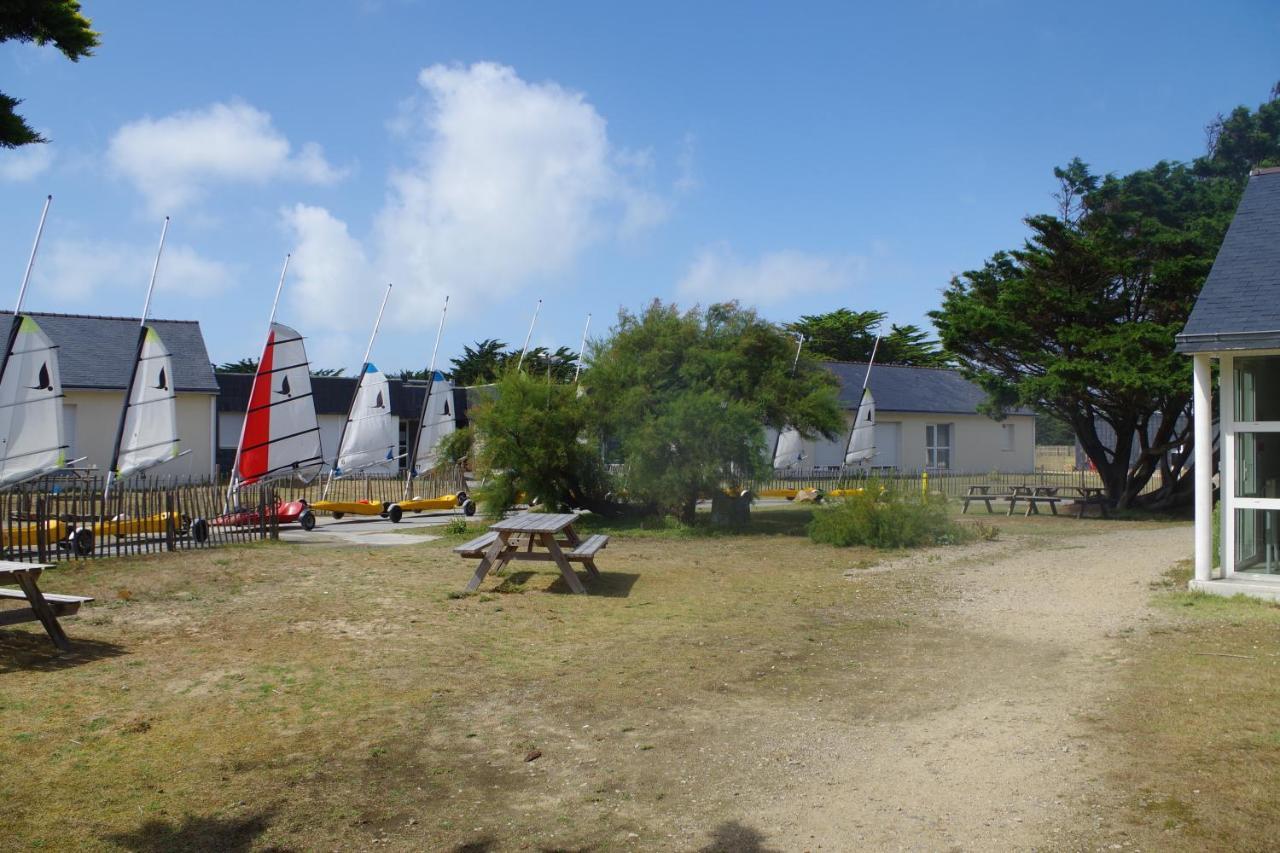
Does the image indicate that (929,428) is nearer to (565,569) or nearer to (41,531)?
(565,569)

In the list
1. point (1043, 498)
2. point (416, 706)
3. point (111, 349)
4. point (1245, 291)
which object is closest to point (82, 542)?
point (416, 706)

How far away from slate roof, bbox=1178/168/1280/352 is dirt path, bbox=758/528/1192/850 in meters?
3.09

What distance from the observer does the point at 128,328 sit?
Result: 1346 inches

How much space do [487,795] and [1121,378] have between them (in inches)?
757

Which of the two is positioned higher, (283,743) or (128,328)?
(128,328)

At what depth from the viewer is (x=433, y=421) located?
30.0m

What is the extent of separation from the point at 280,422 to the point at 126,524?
6390 millimetres

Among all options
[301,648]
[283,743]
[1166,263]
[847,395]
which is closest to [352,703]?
[283,743]

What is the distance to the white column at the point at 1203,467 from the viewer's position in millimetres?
11562

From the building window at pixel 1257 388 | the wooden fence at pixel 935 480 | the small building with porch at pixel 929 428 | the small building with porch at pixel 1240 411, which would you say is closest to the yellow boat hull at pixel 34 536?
the small building with porch at pixel 1240 411

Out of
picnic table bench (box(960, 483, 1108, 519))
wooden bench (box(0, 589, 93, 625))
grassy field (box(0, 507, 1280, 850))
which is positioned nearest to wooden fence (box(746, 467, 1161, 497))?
picnic table bench (box(960, 483, 1108, 519))

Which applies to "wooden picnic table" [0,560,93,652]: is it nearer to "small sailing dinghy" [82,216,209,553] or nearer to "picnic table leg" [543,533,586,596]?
"picnic table leg" [543,533,586,596]

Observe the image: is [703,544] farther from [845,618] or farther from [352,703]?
[352,703]

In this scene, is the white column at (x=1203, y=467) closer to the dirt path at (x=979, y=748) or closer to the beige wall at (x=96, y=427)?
the dirt path at (x=979, y=748)
